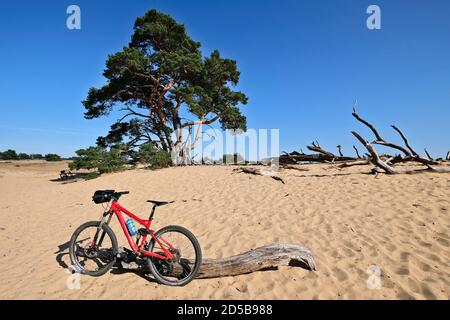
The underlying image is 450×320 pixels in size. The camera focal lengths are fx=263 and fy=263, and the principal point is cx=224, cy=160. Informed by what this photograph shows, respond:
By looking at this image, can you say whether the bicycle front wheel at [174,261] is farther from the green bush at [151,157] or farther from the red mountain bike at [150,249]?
the green bush at [151,157]

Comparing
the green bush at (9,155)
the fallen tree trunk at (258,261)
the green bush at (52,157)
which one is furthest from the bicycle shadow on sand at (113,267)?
the green bush at (9,155)

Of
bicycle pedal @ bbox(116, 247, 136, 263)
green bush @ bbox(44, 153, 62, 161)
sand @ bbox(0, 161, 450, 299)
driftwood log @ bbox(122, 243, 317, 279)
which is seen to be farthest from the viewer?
green bush @ bbox(44, 153, 62, 161)

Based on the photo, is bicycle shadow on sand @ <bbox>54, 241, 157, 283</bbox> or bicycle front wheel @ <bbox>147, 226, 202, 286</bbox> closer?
bicycle front wheel @ <bbox>147, 226, 202, 286</bbox>

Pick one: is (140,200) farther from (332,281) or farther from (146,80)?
(146,80)

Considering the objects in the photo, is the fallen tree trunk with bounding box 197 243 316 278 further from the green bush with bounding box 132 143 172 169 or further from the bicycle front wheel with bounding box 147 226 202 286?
the green bush with bounding box 132 143 172 169

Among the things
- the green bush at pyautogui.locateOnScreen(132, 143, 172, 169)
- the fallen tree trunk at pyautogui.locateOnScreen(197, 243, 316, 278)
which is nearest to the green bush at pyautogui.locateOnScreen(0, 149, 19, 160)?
the green bush at pyautogui.locateOnScreen(132, 143, 172, 169)

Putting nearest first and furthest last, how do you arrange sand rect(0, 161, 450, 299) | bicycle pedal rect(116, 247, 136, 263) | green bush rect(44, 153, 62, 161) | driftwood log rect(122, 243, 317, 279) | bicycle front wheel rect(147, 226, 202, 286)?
1. sand rect(0, 161, 450, 299)
2. bicycle front wheel rect(147, 226, 202, 286)
3. driftwood log rect(122, 243, 317, 279)
4. bicycle pedal rect(116, 247, 136, 263)
5. green bush rect(44, 153, 62, 161)

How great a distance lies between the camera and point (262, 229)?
5.38 meters

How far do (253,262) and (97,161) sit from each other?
14887 millimetres

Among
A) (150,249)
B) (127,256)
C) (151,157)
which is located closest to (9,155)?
(151,157)

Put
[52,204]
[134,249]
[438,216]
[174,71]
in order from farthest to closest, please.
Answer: [174,71]
[52,204]
[438,216]
[134,249]

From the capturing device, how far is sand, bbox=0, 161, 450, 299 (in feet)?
10.7
